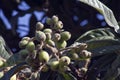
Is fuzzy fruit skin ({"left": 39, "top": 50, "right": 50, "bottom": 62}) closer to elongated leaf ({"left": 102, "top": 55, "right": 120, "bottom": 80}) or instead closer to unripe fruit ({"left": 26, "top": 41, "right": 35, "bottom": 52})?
unripe fruit ({"left": 26, "top": 41, "right": 35, "bottom": 52})

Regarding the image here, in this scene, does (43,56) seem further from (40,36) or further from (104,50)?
(104,50)

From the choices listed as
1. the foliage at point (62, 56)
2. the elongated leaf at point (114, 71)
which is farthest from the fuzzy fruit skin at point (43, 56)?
the elongated leaf at point (114, 71)

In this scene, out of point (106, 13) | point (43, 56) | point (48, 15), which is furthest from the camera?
point (48, 15)

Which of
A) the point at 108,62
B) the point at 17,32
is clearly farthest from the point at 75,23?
the point at 108,62

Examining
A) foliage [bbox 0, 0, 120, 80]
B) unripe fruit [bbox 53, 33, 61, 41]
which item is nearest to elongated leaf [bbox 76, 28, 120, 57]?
foliage [bbox 0, 0, 120, 80]

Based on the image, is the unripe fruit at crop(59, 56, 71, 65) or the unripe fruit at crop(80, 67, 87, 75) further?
the unripe fruit at crop(80, 67, 87, 75)

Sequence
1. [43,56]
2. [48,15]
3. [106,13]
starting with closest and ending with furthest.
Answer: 1. [43,56]
2. [106,13]
3. [48,15]

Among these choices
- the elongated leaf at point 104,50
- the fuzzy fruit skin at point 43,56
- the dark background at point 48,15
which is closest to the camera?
the fuzzy fruit skin at point 43,56

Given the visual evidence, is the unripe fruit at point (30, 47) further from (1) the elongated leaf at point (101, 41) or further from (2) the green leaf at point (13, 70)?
(1) the elongated leaf at point (101, 41)

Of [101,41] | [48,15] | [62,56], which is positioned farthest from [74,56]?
[48,15]
